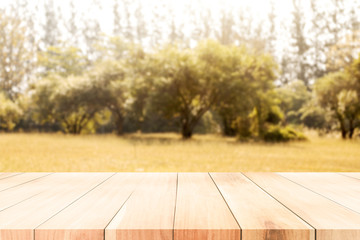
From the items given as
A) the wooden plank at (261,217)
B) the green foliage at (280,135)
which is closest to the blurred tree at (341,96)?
the green foliage at (280,135)

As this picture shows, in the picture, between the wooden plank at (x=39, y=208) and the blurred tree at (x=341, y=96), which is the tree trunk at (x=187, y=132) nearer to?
the blurred tree at (x=341, y=96)

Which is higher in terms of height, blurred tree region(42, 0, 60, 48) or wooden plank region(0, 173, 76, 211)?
blurred tree region(42, 0, 60, 48)

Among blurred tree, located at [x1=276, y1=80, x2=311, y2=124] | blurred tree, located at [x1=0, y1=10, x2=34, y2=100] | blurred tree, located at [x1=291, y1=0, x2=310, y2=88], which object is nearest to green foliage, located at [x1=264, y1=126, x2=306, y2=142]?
blurred tree, located at [x1=276, y1=80, x2=311, y2=124]

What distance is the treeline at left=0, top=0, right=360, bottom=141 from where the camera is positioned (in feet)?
36.3

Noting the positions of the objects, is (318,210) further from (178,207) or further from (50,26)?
(50,26)

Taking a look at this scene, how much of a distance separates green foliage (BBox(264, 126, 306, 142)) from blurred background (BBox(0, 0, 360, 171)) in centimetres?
4

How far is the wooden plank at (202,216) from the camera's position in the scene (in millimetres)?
921

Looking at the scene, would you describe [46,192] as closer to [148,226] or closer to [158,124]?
[148,226]

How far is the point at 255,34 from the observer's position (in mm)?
15062

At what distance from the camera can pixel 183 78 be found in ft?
35.4

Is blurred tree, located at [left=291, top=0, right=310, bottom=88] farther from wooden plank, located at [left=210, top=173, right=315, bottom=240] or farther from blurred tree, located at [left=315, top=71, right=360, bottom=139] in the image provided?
wooden plank, located at [left=210, top=173, right=315, bottom=240]

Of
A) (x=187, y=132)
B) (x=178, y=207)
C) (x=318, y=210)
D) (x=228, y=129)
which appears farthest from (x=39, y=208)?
(x=228, y=129)

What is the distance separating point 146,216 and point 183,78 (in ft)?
32.5

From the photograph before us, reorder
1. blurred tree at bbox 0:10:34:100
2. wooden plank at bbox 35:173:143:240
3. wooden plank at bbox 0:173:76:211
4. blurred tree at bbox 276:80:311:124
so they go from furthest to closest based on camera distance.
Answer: blurred tree at bbox 276:80:311:124 < blurred tree at bbox 0:10:34:100 < wooden plank at bbox 0:173:76:211 < wooden plank at bbox 35:173:143:240
